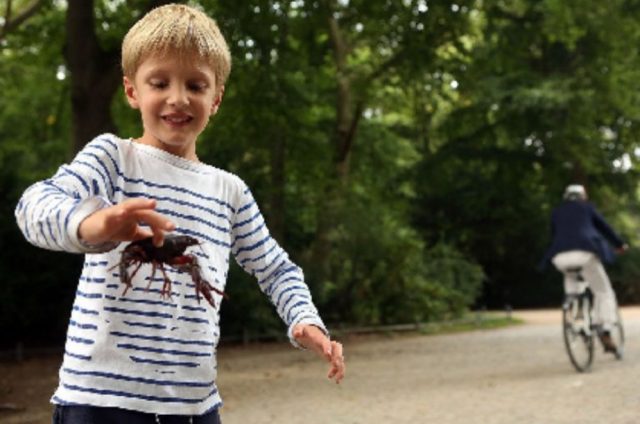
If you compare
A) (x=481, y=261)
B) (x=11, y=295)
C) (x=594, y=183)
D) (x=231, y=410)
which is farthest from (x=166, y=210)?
(x=481, y=261)

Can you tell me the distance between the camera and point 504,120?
30.2m

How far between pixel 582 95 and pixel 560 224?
46.2ft

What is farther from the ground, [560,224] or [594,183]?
[594,183]

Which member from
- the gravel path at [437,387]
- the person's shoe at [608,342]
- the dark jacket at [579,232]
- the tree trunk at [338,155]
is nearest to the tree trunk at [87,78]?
the gravel path at [437,387]

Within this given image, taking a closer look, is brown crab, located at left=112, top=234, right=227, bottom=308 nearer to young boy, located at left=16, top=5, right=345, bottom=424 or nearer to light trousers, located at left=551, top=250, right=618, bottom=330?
young boy, located at left=16, top=5, right=345, bottom=424

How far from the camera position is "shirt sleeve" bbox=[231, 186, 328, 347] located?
8.89 feet

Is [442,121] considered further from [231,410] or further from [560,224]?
[231,410]

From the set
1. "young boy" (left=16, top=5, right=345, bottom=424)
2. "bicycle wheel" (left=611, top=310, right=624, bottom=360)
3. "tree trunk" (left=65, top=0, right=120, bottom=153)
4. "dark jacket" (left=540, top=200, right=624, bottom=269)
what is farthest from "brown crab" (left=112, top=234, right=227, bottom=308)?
"tree trunk" (left=65, top=0, right=120, bottom=153)

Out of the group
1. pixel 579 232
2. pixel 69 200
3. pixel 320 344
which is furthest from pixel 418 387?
pixel 69 200

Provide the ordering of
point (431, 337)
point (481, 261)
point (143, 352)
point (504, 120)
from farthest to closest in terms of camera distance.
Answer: point (481, 261)
point (504, 120)
point (431, 337)
point (143, 352)

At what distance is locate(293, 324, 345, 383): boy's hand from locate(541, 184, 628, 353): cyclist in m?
9.02

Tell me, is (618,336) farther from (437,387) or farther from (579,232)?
(437,387)

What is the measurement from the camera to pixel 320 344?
2562 mm

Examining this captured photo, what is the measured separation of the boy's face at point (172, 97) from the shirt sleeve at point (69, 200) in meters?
0.12
